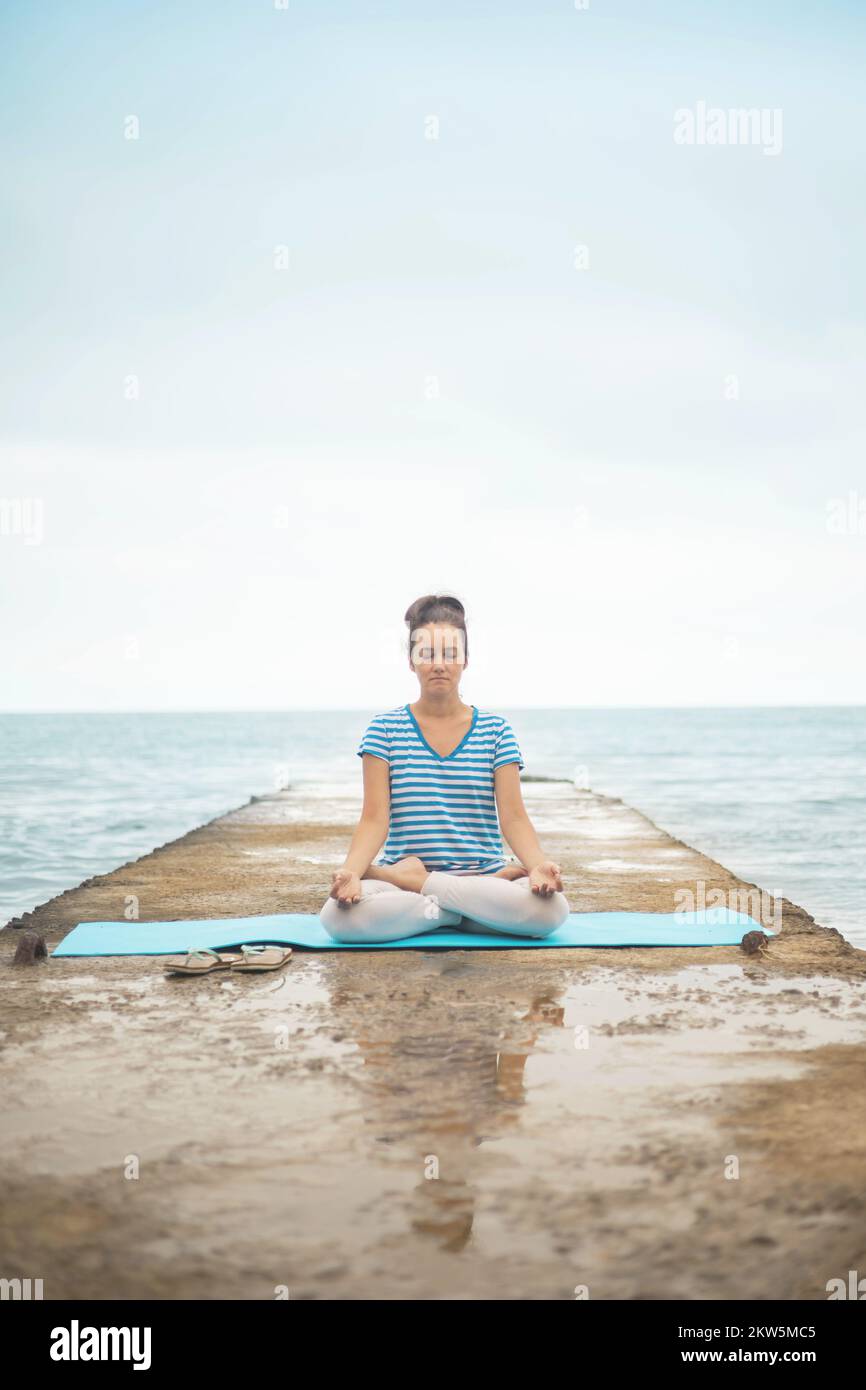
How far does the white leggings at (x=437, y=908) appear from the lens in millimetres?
4633

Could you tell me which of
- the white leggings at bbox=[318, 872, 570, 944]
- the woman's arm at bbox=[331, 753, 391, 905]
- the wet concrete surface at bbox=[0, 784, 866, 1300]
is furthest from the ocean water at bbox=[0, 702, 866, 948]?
the wet concrete surface at bbox=[0, 784, 866, 1300]

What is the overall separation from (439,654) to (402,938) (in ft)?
3.92

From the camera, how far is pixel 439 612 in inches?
188

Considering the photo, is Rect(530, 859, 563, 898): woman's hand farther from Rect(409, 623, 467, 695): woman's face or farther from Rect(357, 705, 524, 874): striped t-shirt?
Rect(409, 623, 467, 695): woman's face

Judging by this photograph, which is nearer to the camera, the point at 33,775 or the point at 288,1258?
the point at 288,1258

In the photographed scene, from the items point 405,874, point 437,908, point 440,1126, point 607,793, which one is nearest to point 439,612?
point 405,874

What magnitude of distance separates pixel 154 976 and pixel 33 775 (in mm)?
29323

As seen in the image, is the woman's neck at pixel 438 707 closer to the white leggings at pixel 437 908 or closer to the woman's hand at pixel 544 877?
the white leggings at pixel 437 908

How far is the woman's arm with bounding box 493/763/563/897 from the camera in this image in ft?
14.7

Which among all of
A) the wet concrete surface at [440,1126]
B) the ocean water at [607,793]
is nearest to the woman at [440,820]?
the wet concrete surface at [440,1126]

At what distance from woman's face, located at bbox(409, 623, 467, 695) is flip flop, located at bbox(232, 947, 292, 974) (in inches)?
48.8

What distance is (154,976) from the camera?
166 inches
